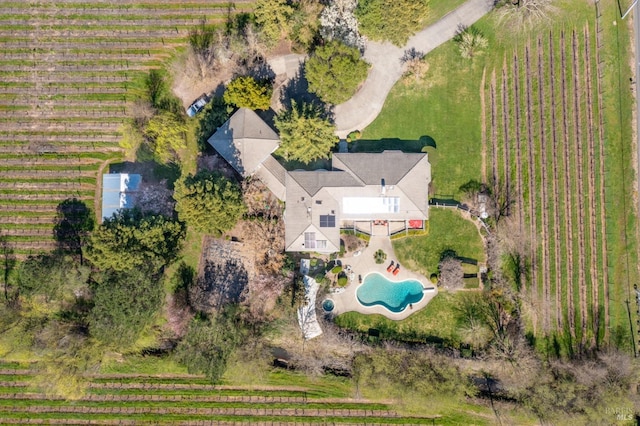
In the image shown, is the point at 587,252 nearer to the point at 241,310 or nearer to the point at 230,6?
the point at 241,310

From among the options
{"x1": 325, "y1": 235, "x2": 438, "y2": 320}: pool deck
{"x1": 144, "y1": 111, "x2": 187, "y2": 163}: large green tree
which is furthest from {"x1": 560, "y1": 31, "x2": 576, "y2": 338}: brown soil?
{"x1": 144, "y1": 111, "x2": 187, "y2": 163}: large green tree

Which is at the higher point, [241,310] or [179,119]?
[179,119]

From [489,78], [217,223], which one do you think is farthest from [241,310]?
[489,78]

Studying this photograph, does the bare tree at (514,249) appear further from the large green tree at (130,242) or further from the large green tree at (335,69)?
the large green tree at (130,242)

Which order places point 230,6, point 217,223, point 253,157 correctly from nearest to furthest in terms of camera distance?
1. point 217,223
2. point 253,157
3. point 230,6

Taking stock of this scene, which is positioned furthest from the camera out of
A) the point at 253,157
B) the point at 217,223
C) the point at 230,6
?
the point at 230,6

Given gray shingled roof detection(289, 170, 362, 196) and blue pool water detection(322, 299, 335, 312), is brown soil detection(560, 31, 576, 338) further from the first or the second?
blue pool water detection(322, 299, 335, 312)
